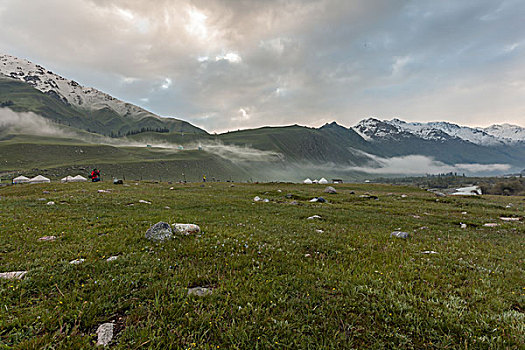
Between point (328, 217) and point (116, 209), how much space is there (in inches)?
766

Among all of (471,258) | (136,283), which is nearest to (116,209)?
(136,283)

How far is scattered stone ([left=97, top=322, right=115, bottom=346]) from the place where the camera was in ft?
15.8

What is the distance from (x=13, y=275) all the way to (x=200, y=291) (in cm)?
596

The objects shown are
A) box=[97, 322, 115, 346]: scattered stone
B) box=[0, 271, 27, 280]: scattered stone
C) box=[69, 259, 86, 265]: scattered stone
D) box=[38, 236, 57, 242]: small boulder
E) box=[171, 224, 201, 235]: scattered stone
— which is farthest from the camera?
box=[171, 224, 201, 235]: scattered stone

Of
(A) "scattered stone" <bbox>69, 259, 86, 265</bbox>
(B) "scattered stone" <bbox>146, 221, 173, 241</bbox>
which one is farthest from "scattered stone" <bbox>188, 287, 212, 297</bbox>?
(B) "scattered stone" <bbox>146, 221, 173, 241</bbox>

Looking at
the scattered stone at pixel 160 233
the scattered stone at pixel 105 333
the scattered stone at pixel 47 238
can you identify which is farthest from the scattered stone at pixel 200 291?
the scattered stone at pixel 47 238

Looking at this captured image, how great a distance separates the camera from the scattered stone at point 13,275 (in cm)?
677

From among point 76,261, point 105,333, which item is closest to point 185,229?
Result: point 76,261

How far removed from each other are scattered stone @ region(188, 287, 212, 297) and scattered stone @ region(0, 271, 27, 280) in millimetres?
5351

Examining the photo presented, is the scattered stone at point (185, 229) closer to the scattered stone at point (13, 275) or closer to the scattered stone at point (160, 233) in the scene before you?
the scattered stone at point (160, 233)

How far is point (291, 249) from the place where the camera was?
10.7 metres

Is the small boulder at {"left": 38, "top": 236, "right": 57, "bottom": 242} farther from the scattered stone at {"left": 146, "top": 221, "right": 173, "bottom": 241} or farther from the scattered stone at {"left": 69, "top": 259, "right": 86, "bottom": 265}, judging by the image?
the scattered stone at {"left": 146, "top": 221, "right": 173, "bottom": 241}

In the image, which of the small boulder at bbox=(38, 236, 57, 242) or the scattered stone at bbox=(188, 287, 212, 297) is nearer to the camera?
the scattered stone at bbox=(188, 287, 212, 297)

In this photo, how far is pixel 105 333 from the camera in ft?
16.5
